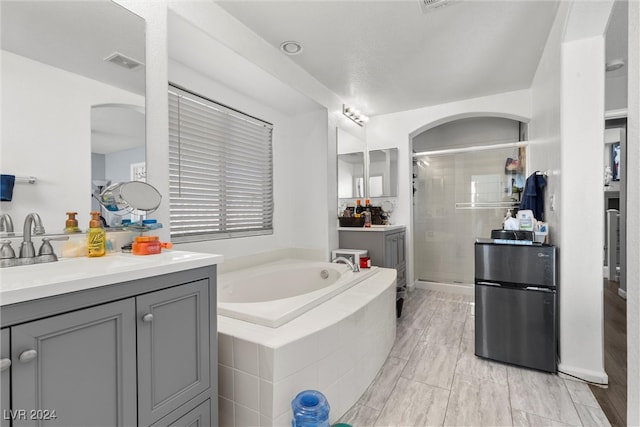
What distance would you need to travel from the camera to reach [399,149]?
3.99 meters

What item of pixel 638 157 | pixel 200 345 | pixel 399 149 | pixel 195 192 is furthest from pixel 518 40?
pixel 200 345

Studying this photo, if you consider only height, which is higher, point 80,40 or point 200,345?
point 80,40

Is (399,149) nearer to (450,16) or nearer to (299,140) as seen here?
(299,140)

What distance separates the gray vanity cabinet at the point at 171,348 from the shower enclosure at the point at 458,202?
3644mm

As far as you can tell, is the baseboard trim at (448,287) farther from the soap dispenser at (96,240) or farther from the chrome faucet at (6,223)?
the chrome faucet at (6,223)

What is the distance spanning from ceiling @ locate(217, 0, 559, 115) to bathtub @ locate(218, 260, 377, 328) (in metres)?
1.89

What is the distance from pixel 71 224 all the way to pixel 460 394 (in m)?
2.22

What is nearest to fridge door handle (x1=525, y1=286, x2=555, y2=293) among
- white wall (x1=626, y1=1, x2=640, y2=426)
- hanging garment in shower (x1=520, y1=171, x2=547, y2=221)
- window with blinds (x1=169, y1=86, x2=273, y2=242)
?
hanging garment in shower (x1=520, y1=171, x2=547, y2=221)

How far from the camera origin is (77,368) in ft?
2.58

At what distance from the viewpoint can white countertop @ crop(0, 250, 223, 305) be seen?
0.70 m

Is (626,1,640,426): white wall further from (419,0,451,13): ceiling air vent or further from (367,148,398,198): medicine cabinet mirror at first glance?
(367,148,398,198): medicine cabinet mirror

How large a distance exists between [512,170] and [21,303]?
14.5 feet

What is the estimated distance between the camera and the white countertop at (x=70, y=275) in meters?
0.70

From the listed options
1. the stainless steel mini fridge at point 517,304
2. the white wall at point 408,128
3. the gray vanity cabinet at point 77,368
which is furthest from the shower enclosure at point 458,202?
the gray vanity cabinet at point 77,368
